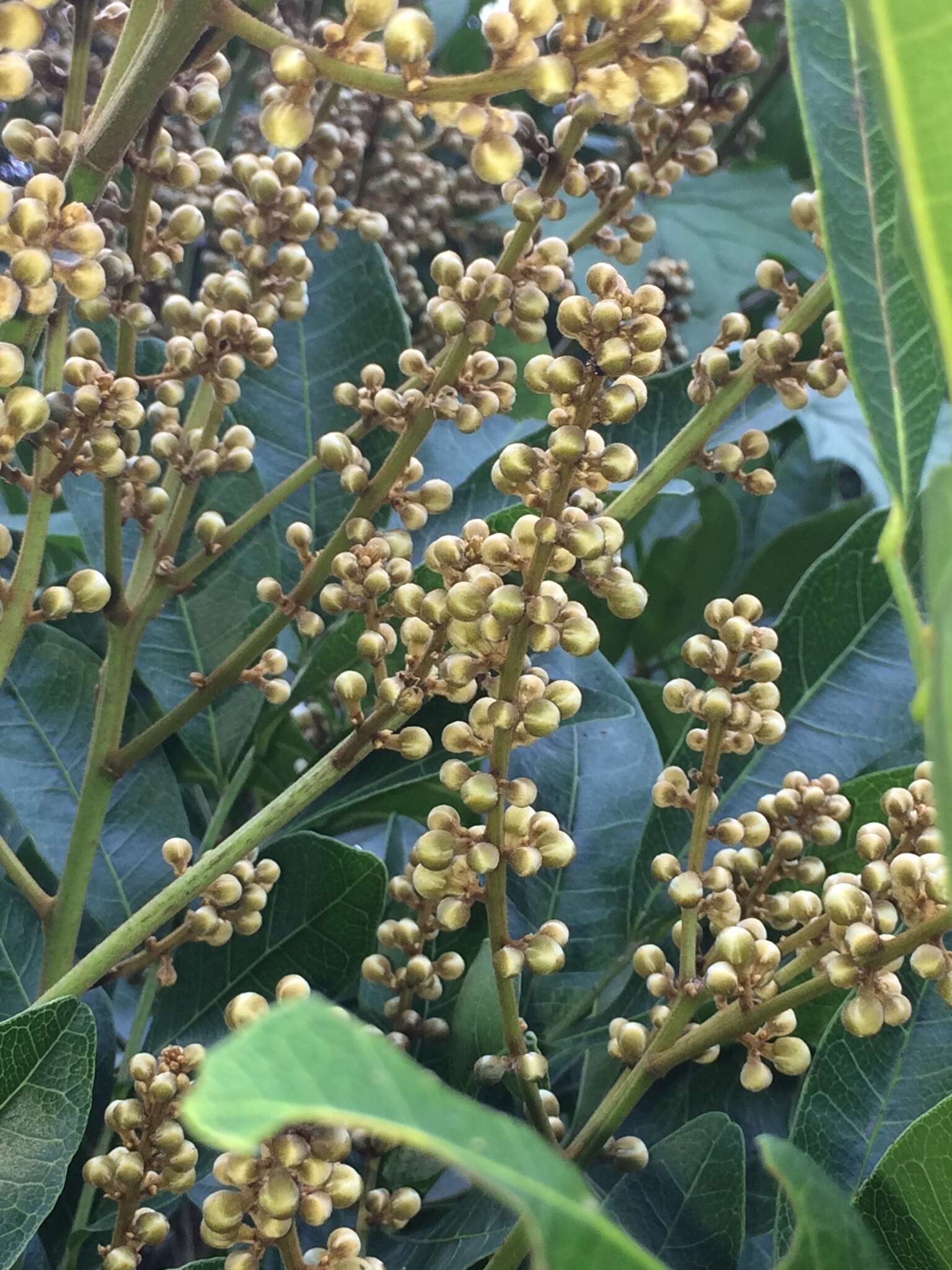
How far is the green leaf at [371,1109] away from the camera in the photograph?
0.57ft

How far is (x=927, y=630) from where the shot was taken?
0.72 ft

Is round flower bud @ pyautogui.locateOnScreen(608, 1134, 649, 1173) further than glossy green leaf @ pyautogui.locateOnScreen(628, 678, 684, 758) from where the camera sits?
No

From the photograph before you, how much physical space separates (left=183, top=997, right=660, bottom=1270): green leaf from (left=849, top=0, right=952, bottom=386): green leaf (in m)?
0.17

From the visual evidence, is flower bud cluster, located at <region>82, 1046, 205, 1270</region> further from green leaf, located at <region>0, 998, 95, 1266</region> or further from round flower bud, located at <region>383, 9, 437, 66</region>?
round flower bud, located at <region>383, 9, 437, 66</region>

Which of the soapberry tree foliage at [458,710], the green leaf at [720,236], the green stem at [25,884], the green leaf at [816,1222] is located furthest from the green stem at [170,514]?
the green leaf at [720,236]

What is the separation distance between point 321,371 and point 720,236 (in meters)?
0.58

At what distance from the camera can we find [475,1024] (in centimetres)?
46

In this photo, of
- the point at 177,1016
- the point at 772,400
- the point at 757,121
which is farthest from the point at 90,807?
the point at 757,121

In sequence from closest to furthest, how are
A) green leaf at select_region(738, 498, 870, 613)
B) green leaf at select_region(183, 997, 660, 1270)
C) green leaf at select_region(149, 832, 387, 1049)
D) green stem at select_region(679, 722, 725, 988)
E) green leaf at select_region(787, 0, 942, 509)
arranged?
1. green leaf at select_region(183, 997, 660, 1270)
2. green leaf at select_region(787, 0, 942, 509)
3. green stem at select_region(679, 722, 725, 988)
4. green leaf at select_region(149, 832, 387, 1049)
5. green leaf at select_region(738, 498, 870, 613)

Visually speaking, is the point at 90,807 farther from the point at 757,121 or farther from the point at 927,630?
the point at 757,121

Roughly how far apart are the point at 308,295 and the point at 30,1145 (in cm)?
44

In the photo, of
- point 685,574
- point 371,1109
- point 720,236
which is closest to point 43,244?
point 371,1109

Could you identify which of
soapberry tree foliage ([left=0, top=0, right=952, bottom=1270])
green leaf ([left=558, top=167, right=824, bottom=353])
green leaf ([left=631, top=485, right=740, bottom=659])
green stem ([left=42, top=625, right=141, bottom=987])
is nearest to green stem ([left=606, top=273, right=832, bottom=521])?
soapberry tree foliage ([left=0, top=0, right=952, bottom=1270])

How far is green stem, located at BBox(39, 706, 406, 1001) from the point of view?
39cm
